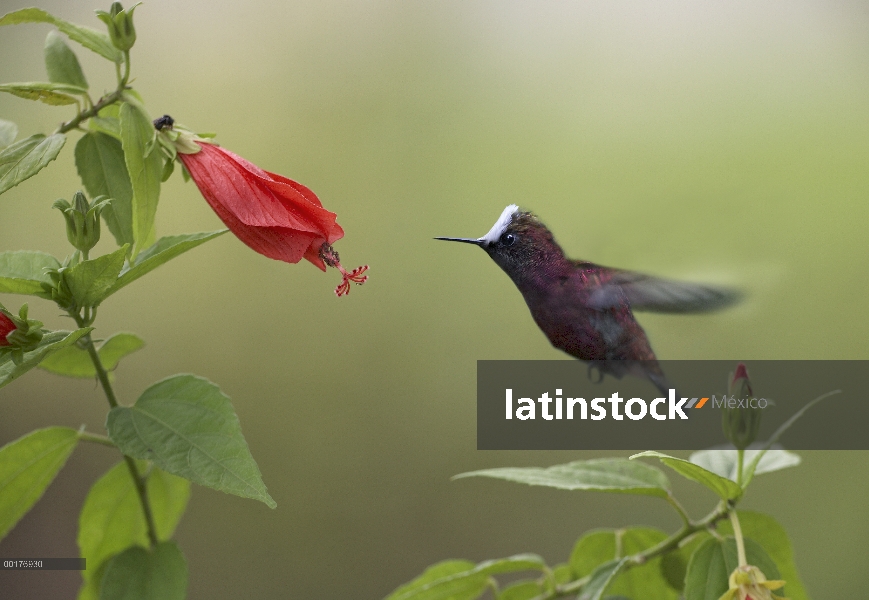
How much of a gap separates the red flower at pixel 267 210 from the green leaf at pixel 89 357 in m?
0.13

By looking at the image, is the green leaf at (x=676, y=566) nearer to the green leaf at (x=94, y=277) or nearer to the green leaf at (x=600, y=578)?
the green leaf at (x=600, y=578)

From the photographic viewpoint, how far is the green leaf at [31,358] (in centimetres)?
37

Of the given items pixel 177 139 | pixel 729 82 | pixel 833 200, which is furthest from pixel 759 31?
pixel 177 139

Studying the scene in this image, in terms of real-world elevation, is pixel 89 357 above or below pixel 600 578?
above

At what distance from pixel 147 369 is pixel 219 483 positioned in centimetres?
165

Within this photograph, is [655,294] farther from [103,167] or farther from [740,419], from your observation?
[103,167]

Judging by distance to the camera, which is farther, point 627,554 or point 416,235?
point 416,235

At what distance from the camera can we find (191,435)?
41 cm

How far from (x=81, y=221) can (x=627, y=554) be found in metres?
0.39

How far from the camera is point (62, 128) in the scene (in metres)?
0.43

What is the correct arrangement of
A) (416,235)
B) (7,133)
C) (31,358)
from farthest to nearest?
(416,235)
(7,133)
(31,358)

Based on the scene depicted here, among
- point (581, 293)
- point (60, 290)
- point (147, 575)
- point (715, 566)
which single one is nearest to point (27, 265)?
point (60, 290)

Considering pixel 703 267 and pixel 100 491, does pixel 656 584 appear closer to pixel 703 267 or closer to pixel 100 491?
pixel 703 267

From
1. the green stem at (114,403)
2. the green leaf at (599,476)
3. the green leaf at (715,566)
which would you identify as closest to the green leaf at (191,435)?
the green stem at (114,403)
